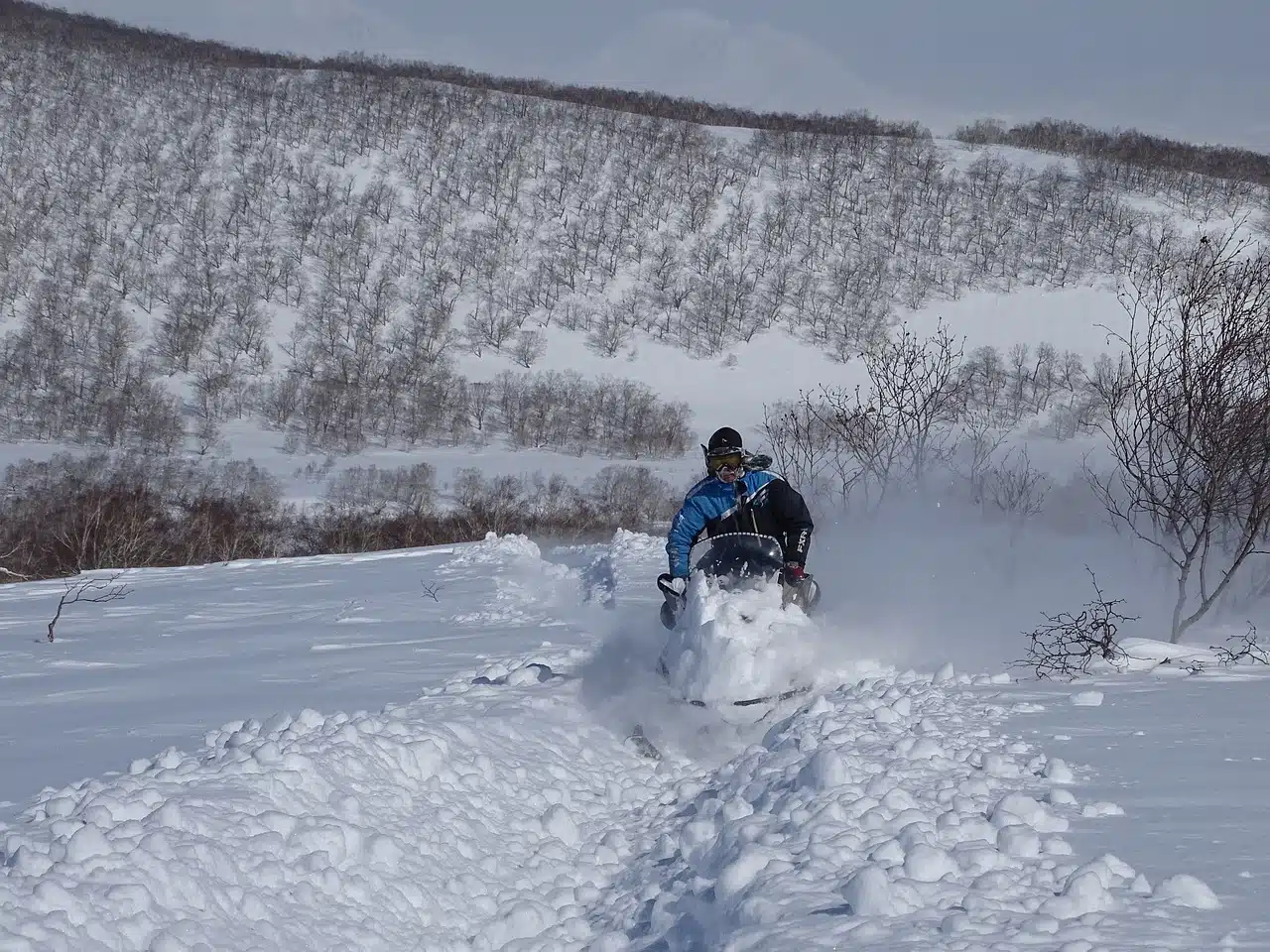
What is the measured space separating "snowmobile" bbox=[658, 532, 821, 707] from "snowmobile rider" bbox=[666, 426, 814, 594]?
583 mm

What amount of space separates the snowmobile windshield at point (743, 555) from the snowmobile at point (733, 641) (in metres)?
0.12

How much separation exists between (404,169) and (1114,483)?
75.2 metres

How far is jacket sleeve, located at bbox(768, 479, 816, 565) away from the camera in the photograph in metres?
8.40

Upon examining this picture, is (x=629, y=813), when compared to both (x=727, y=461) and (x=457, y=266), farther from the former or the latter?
(x=457, y=266)

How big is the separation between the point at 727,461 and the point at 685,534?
773 mm

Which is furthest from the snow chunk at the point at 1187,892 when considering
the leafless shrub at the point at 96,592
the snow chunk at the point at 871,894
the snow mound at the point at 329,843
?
the leafless shrub at the point at 96,592

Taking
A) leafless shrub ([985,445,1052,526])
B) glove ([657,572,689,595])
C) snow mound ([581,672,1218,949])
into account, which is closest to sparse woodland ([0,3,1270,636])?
leafless shrub ([985,445,1052,526])

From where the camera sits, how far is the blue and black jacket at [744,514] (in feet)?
27.8

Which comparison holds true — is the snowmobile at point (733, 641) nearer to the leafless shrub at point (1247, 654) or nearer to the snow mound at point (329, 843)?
the snow mound at point (329, 843)

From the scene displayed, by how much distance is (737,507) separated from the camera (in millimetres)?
8492

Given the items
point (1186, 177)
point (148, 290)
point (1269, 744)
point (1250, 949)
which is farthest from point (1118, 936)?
point (1186, 177)

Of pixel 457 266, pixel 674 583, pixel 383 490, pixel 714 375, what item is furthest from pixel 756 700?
pixel 457 266

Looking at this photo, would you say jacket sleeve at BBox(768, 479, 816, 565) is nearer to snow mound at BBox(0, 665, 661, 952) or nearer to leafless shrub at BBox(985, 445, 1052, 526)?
snow mound at BBox(0, 665, 661, 952)

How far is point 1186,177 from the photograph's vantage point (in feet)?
312
